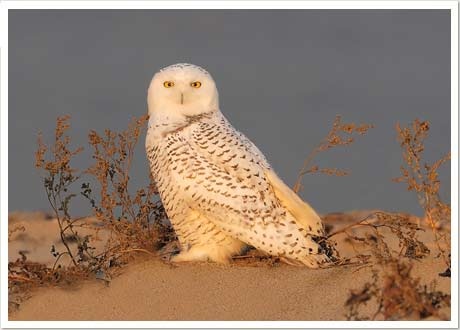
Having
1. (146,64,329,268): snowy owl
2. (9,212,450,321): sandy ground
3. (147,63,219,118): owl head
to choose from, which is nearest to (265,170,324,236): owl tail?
(146,64,329,268): snowy owl

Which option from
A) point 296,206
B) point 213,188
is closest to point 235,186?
point 213,188

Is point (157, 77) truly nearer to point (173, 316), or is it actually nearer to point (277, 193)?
point (277, 193)

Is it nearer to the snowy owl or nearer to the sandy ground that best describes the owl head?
the snowy owl

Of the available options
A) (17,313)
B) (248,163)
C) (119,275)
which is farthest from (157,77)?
(17,313)

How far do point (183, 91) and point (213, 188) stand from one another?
92cm

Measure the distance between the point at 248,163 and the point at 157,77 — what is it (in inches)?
43.5

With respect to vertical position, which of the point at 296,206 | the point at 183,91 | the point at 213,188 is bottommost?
the point at 296,206

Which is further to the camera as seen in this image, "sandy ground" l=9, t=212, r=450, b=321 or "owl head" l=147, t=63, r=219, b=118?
"owl head" l=147, t=63, r=219, b=118


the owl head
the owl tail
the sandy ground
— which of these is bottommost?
the sandy ground

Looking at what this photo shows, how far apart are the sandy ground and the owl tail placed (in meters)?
0.38

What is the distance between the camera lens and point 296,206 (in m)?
8.45

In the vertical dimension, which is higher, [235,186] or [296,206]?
[235,186]

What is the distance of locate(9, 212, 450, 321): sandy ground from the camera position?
7.70 m

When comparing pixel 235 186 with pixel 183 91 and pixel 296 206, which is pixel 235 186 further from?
pixel 183 91
